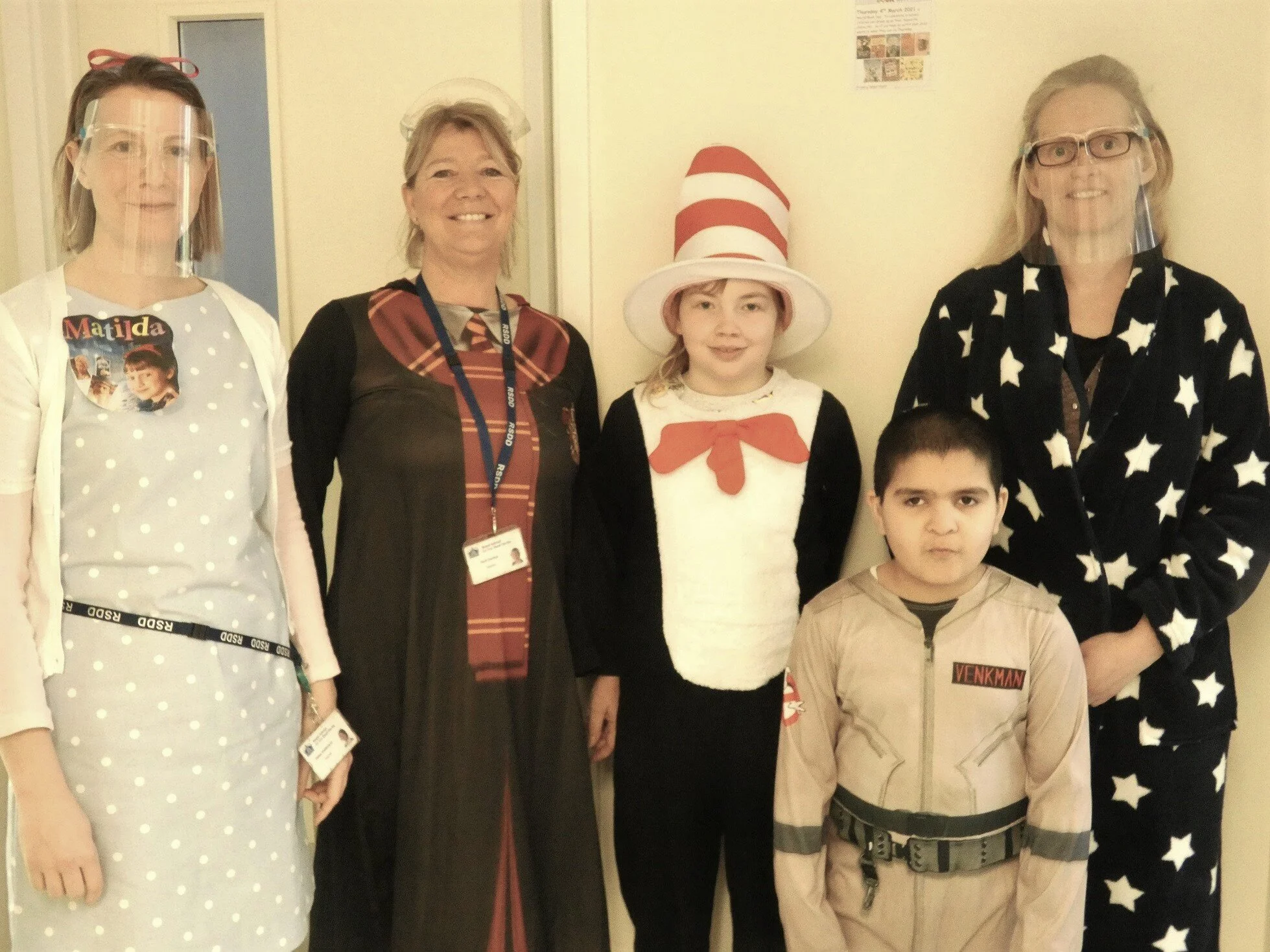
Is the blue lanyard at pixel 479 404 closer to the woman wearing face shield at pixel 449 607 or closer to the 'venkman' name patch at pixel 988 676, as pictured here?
the woman wearing face shield at pixel 449 607

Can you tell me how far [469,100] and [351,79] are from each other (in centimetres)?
42

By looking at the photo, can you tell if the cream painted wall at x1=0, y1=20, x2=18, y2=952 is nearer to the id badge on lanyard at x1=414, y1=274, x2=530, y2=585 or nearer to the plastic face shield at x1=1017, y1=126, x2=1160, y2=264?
the id badge on lanyard at x1=414, y1=274, x2=530, y2=585

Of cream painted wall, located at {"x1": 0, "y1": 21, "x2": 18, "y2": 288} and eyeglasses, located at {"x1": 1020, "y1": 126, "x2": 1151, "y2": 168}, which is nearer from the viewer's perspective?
eyeglasses, located at {"x1": 1020, "y1": 126, "x2": 1151, "y2": 168}

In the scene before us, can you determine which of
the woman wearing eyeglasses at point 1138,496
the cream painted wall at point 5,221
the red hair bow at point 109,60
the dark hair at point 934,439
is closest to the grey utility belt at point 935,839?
the woman wearing eyeglasses at point 1138,496

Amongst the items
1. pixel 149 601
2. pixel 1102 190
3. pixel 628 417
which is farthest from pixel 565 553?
pixel 1102 190

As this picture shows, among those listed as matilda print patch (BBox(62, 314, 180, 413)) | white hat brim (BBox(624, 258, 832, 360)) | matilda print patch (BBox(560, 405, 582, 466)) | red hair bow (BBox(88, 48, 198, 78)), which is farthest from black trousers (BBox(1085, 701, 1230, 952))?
red hair bow (BBox(88, 48, 198, 78))

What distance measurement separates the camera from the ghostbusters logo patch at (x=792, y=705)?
1.62m

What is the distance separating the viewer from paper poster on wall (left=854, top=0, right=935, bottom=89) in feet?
6.47

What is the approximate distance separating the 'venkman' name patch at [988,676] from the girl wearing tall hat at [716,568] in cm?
36

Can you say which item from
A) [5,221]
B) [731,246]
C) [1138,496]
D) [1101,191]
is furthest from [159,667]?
[1101,191]

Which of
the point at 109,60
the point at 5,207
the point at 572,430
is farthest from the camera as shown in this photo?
the point at 5,207

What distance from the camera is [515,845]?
1.81 metres

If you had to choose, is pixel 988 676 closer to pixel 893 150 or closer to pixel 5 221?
pixel 893 150

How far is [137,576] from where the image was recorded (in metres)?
1.37
